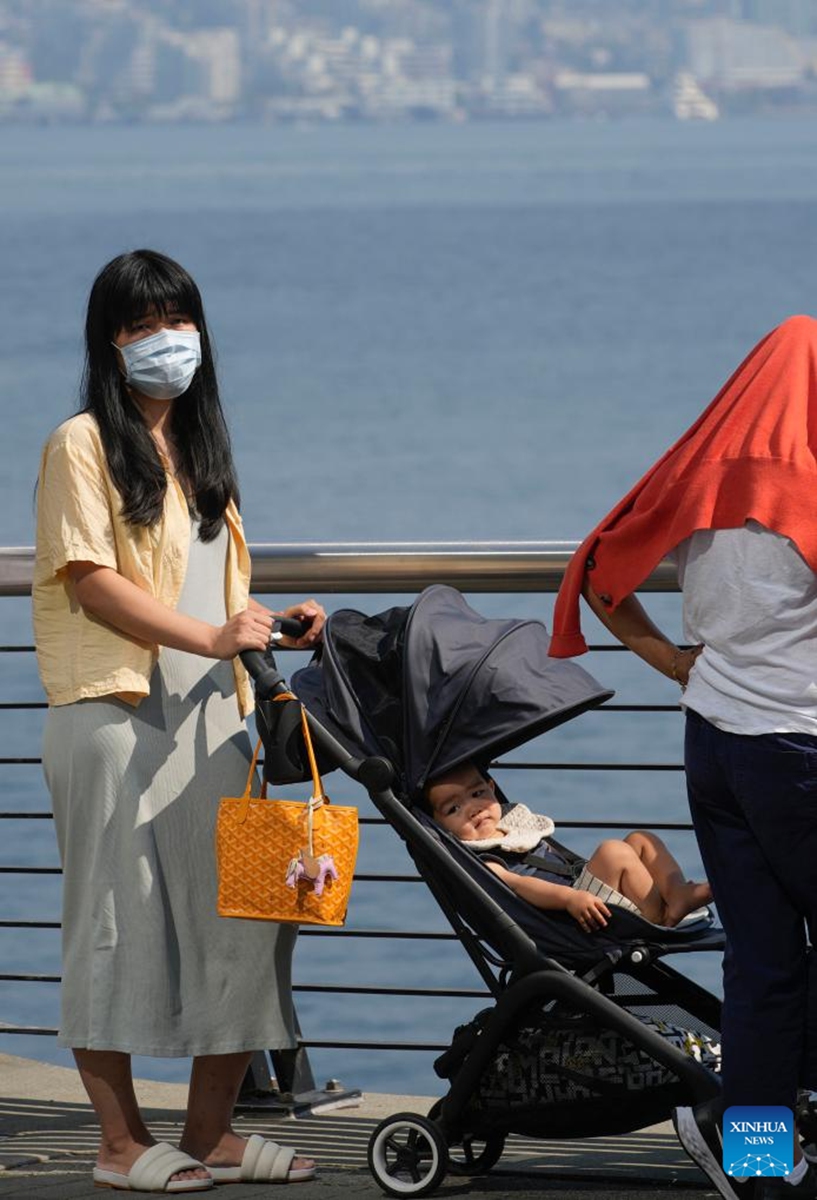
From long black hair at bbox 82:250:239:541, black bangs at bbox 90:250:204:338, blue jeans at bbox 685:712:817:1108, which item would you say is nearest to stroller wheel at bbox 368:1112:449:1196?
blue jeans at bbox 685:712:817:1108

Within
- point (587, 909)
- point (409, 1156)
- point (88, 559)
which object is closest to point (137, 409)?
point (88, 559)

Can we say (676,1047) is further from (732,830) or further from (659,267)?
(659,267)

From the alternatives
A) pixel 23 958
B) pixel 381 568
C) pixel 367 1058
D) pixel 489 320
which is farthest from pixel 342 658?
pixel 489 320

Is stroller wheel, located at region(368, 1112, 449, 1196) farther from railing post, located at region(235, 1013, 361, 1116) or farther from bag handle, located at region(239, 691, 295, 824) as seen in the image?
railing post, located at region(235, 1013, 361, 1116)

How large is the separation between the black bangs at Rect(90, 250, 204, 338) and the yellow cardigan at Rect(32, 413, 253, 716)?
197mm

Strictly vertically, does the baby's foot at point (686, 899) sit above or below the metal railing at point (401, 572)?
below

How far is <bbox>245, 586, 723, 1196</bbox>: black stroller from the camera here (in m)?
4.42

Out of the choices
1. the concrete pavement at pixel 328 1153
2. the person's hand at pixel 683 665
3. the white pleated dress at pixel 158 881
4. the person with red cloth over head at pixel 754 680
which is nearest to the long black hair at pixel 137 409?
the white pleated dress at pixel 158 881

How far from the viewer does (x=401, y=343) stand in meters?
67.4

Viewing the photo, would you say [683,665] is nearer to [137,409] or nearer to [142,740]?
[142,740]

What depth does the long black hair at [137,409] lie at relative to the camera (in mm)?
4609

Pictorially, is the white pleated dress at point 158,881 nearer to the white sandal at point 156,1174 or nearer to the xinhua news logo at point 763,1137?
the white sandal at point 156,1174

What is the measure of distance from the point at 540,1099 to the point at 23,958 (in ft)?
34.8

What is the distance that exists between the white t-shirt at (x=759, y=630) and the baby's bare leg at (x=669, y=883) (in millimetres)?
578
